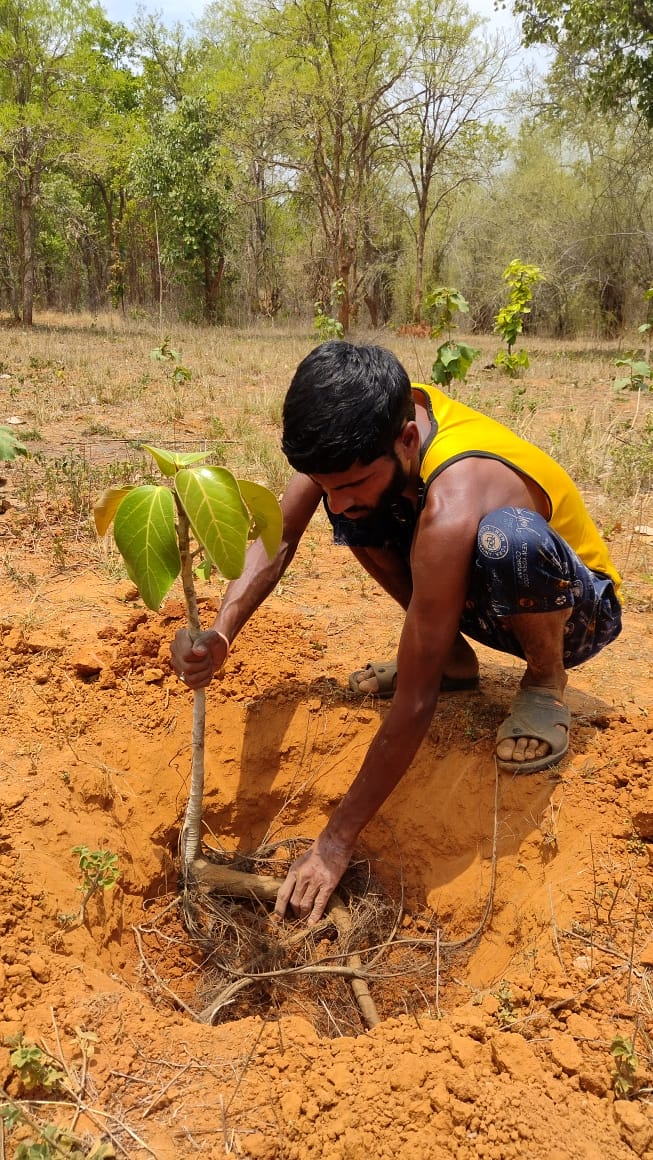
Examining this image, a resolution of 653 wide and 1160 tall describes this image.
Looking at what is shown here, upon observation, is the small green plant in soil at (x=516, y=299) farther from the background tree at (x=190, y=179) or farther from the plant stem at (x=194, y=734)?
the background tree at (x=190, y=179)

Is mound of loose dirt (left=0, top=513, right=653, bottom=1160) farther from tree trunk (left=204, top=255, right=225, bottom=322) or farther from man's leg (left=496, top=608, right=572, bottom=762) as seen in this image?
tree trunk (left=204, top=255, right=225, bottom=322)

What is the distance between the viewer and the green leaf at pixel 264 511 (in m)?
1.36

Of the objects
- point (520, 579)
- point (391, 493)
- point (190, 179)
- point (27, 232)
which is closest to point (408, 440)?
point (391, 493)

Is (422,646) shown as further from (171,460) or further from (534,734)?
(171,460)

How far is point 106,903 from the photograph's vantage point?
1.78 metres

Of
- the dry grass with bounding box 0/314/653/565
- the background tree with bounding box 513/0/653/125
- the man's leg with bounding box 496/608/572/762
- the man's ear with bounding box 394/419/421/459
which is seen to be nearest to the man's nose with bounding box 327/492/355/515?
the man's ear with bounding box 394/419/421/459

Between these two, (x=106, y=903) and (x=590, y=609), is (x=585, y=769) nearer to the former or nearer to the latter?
(x=590, y=609)

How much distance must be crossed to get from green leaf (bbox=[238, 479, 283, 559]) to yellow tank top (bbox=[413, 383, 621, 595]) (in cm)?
45

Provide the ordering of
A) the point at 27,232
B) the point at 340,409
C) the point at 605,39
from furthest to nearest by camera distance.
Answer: the point at 27,232, the point at 605,39, the point at 340,409

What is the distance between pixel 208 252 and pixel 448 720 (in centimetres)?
1746

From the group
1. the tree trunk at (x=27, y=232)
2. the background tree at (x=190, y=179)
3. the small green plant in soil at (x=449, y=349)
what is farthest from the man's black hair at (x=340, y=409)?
→ the background tree at (x=190, y=179)

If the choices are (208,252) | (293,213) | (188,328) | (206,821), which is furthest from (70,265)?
(206,821)

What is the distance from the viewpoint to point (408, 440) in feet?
5.46

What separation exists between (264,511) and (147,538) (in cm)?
23
